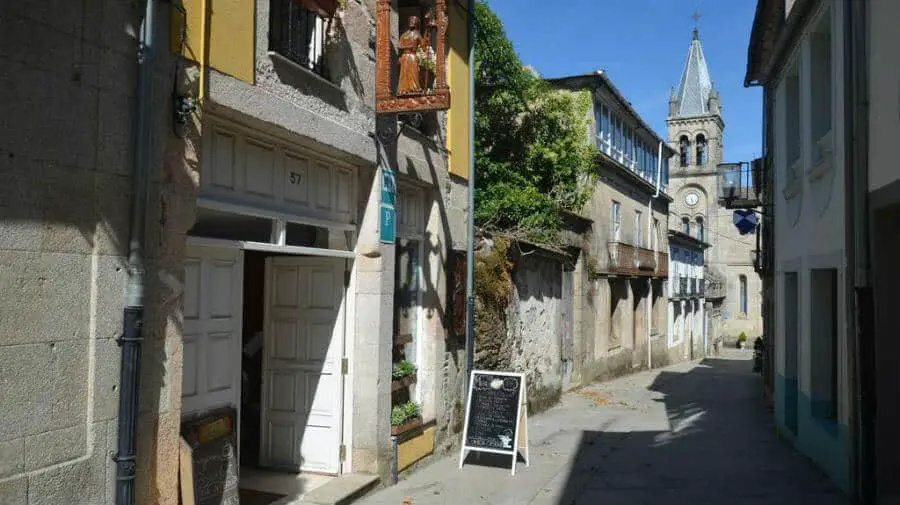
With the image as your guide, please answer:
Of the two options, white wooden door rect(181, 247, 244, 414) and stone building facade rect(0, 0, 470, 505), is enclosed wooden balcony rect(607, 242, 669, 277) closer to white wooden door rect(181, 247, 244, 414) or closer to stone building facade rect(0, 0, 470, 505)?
stone building facade rect(0, 0, 470, 505)

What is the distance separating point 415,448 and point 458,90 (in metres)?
4.48

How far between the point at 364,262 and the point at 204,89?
2.87m

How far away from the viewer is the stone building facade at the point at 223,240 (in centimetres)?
388

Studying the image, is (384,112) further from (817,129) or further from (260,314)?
(817,129)

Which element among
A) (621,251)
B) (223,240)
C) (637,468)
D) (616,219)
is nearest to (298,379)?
(223,240)

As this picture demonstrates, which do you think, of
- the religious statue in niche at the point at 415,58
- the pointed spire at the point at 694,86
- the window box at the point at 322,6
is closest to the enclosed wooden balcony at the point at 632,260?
the religious statue in niche at the point at 415,58

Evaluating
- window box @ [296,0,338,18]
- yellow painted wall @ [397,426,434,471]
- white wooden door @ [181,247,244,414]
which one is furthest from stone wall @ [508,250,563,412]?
white wooden door @ [181,247,244,414]

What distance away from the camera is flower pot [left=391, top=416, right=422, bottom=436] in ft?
25.5

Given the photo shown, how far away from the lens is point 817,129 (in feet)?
29.8

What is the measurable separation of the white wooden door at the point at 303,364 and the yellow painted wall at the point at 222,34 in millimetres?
2534

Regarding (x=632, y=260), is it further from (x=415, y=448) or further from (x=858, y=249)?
(x=858, y=249)

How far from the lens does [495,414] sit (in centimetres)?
875

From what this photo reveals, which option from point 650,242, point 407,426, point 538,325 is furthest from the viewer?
point 650,242

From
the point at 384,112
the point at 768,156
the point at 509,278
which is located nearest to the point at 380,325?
the point at 384,112
